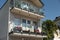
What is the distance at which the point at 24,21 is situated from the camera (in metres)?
23.9

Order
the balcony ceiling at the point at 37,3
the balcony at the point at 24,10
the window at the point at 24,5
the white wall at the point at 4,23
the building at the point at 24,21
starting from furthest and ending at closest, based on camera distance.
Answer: the balcony ceiling at the point at 37,3 < the window at the point at 24,5 < the white wall at the point at 4,23 < the balcony at the point at 24,10 < the building at the point at 24,21

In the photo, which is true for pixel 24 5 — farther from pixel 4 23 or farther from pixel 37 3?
pixel 4 23

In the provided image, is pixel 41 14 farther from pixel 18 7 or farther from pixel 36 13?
pixel 18 7

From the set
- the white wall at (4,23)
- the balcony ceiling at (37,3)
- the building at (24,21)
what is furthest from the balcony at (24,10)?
the white wall at (4,23)

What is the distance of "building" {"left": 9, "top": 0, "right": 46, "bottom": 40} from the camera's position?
21.3 m

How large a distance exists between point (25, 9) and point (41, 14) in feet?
12.3

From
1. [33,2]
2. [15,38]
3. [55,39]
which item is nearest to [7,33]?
[15,38]

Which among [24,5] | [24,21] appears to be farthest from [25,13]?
[24,5]

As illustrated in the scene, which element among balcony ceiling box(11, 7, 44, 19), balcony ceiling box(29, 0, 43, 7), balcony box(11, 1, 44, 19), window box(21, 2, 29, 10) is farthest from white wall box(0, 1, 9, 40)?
balcony ceiling box(29, 0, 43, 7)

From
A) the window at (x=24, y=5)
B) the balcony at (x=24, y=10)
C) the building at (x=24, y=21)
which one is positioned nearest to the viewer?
the building at (x=24, y=21)

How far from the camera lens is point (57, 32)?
41062mm

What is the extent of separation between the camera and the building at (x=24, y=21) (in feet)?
69.8

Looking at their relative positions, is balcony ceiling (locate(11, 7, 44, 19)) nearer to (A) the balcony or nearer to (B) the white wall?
(A) the balcony

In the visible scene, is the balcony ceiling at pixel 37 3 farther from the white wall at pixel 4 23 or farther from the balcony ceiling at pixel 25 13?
the white wall at pixel 4 23
